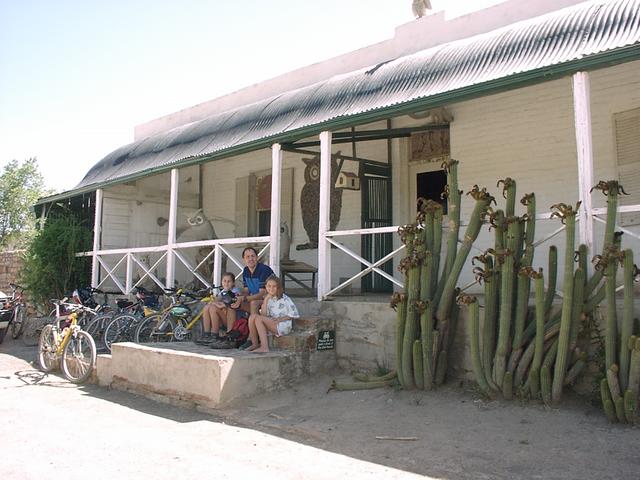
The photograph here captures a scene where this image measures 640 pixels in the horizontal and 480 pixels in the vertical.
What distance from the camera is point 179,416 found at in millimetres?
5871

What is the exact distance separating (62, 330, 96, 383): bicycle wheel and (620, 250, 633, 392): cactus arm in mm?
5965

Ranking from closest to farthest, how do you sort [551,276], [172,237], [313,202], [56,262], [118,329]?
[551,276] → [118,329] → [172,237] → [313,202] → [56,262]

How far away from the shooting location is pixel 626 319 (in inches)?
175

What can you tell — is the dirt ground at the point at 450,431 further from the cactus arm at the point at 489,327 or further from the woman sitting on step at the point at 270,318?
the woman sitting on step at the point at 270,318

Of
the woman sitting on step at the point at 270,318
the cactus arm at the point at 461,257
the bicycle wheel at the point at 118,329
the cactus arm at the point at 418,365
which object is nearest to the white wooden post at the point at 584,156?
the cactus arm at the point at 461,257

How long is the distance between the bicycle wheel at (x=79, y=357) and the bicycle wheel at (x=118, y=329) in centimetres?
52

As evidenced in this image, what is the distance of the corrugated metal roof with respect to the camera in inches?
212

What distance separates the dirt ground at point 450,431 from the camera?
3.92 metres

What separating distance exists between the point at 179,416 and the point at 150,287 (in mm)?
6818

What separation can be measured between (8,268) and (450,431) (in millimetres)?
15239

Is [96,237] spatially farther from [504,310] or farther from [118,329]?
[504,310]

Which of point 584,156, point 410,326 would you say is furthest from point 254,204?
point 584,156

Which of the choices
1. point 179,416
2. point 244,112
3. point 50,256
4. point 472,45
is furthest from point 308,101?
point 50,256

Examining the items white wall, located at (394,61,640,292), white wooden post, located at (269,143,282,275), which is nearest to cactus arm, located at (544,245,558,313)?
white wall, located at (394,61,640,292)
